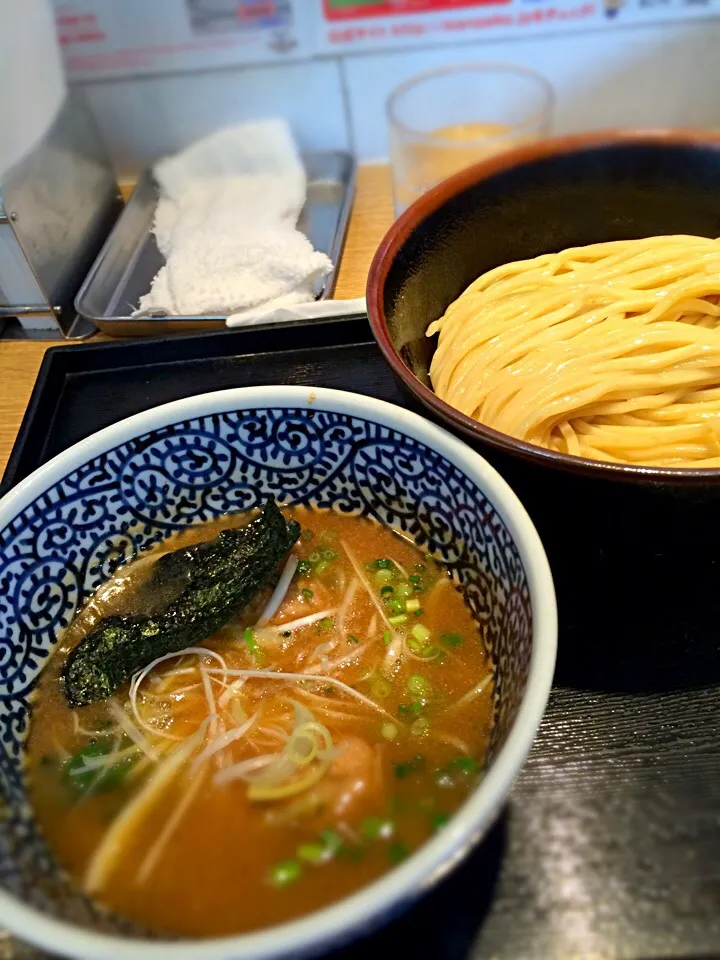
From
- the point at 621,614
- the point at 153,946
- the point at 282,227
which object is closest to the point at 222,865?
the point at 153,946

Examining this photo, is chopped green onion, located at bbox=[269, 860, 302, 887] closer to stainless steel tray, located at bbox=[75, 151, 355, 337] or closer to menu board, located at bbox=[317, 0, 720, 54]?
stainless steel tray, located at bbox=[75, 151, 355, 337]

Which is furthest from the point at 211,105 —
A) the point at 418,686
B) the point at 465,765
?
the point at 465,765

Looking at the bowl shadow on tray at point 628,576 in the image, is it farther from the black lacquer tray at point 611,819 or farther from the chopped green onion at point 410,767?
the chopped green onion at point 410,767

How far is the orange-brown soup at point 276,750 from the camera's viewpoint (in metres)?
0.67

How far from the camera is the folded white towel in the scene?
145 cm

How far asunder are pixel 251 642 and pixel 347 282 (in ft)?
3.01

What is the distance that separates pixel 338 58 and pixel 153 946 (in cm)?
168

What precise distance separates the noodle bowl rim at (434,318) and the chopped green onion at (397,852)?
38cm

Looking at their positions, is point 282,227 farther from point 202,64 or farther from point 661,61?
point 661,61

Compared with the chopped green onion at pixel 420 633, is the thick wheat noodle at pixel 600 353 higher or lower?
higher

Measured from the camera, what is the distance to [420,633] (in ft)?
2.80

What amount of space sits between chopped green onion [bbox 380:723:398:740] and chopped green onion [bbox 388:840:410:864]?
0.12m

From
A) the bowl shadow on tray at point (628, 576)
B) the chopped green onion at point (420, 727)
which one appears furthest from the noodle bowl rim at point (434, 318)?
the chopped green onion at point (420, 727)

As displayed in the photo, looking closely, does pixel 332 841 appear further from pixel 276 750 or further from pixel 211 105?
pixel 211 105
